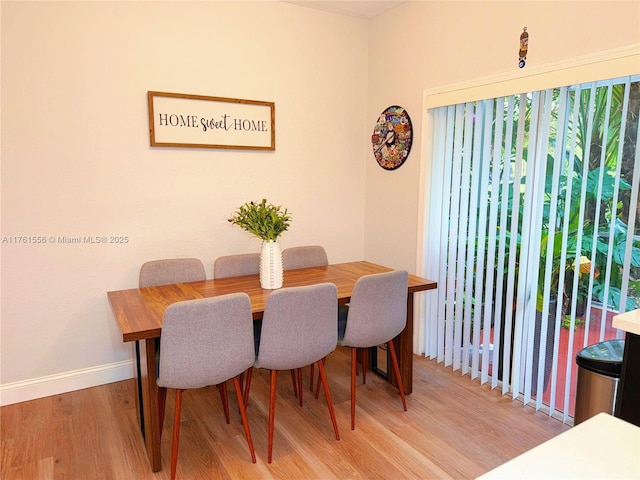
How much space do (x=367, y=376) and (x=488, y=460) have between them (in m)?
1.10

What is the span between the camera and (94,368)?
10.0 feet

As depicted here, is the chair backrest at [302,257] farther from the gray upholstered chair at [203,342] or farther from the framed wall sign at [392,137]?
the gray upholstered chair at [203,342]

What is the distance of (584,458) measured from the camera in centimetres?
90

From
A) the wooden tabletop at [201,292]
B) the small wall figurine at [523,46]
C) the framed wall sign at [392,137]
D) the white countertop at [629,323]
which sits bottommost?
the wooden tabletop at [201,292]

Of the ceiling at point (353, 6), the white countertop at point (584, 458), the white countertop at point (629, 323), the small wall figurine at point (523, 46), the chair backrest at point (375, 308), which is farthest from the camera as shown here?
the ceiling at point (353, 6)

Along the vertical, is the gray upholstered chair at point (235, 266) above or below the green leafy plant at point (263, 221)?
below

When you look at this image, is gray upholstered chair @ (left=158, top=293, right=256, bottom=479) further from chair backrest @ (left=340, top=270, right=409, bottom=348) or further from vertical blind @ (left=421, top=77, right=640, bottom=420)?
vertical blind @ (left=421, top=77, right=640, bottom=420)

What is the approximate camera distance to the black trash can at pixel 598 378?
6.71 feet

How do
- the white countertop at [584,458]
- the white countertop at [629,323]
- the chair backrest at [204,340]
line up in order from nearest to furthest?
the white countertop at [584,458], the white countertop at [629,323], the chair backrest at [204,340]

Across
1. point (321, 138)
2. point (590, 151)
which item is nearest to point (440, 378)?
point (590, 151)

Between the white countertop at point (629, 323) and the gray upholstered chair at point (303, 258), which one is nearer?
the white countertop at point (629, 323)

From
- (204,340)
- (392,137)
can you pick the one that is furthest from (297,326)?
(392,137)

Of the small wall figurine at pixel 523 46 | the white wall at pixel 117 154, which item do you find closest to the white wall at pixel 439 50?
the small wall figurine at pixel 523 46

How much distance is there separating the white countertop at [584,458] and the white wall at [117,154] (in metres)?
2.78
